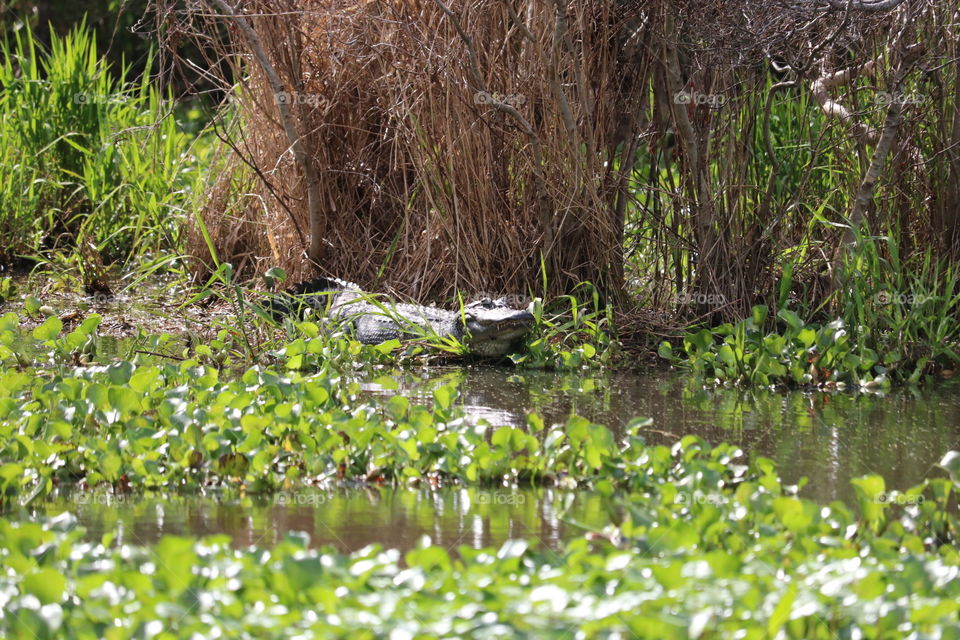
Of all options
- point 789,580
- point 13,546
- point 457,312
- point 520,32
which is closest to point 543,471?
point 789,580

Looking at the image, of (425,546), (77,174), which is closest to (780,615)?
(425,546)

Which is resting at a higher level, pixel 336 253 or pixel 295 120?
pixel 295 120

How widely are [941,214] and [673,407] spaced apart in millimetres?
1623

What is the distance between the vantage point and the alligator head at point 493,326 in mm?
4699

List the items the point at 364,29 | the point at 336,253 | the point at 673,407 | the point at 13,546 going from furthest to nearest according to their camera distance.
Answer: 1. the point at 336,253
2. the point at 364,29
3. the point at 673,407
4. the point at 13,546

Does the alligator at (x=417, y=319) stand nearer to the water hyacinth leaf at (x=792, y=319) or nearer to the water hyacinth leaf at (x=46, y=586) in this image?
the water hyacinth leaf at (x=792, y=319)

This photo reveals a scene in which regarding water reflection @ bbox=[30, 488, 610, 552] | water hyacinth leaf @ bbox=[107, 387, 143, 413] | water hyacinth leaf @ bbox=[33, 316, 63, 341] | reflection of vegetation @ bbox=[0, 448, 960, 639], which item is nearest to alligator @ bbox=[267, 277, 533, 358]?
water hyacinth leaf @ bbox=[33, 316, 63, 341]

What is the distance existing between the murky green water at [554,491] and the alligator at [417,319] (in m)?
0.16

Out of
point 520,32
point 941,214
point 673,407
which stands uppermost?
point 520,32

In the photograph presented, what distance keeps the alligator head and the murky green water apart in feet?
0.32

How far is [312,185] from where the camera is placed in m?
5.52

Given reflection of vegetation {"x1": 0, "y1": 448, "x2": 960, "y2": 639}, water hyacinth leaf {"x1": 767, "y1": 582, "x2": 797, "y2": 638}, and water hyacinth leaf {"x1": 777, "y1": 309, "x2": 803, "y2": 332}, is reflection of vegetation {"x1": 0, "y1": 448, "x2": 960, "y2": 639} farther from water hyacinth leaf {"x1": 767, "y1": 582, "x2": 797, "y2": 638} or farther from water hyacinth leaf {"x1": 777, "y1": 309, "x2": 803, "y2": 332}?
water hyacinth leaf {"x1": 777, "y1": 309, "x2": 803, "y2": 332}

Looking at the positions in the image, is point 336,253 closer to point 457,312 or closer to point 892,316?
point 457,312

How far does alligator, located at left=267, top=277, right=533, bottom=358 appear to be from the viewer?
4.73 m
